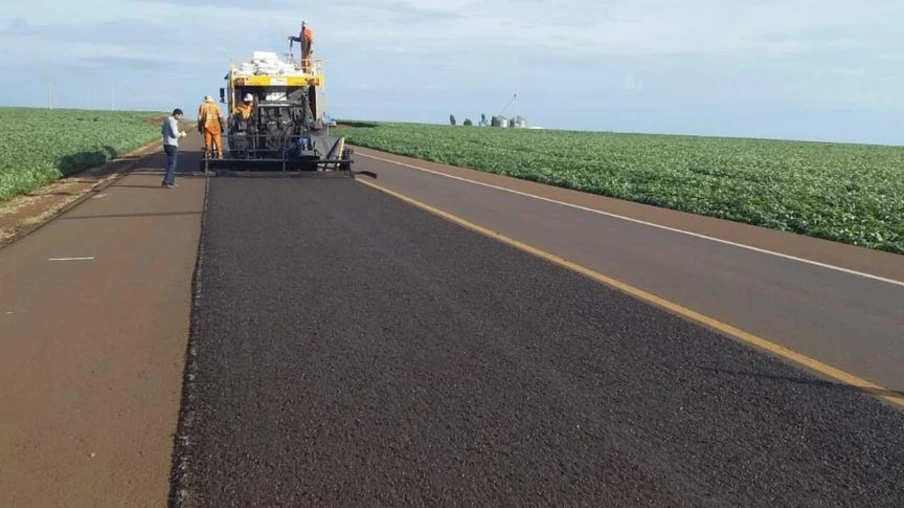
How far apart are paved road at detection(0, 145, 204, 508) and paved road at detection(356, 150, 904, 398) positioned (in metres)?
4.68

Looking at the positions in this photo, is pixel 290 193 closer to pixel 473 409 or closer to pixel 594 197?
pixel 594 197

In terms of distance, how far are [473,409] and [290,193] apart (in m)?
14.2

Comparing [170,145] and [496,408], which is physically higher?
[170,145]

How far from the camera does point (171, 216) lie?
1545 cm

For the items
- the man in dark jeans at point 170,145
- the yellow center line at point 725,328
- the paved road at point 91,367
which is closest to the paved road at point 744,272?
the yellow center line at point 725,328

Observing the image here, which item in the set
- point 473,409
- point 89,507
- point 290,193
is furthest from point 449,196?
point 89,507

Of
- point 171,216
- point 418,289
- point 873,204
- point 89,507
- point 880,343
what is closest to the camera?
point 89,507

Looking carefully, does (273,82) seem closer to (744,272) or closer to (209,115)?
(209,115)

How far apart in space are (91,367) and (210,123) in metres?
17.5

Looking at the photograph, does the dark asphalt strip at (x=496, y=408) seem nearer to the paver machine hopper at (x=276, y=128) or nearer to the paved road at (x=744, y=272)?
the paved road at (x=744, y=272)

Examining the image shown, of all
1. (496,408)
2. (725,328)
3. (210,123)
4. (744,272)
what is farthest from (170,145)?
(496,408)

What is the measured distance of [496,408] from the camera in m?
5.54

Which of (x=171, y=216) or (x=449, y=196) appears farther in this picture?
(x=449, y=196)

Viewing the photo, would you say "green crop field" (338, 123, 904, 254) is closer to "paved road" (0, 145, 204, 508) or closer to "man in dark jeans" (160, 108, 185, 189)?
"man in dark jeans" (160, 108, 185, 189)
